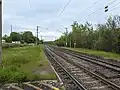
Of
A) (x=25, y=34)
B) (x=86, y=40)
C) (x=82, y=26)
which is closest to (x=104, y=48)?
(x=86, y=40)

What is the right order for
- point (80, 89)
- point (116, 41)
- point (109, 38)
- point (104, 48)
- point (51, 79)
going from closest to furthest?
1. point (80, 89)
2. point (51, 79)
3. point (116, 41)
4. point (109, 38)
5. point (104, 48)

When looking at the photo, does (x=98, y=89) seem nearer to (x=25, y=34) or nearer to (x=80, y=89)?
(x=80, y=89)

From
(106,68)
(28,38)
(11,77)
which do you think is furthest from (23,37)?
(11,77)

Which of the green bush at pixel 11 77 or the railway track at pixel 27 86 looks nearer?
the railway track at pixel 27 86

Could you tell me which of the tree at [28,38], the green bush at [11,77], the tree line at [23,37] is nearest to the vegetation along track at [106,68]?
the green bush at [11,77]

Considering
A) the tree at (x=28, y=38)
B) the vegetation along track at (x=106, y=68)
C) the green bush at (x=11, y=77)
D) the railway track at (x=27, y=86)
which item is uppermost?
the tree at (x=28, y=38)

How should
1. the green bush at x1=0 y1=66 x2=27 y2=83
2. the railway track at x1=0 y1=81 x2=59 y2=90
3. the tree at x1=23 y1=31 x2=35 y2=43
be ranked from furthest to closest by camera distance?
the tree at x1=23 y1=31 x2=35 y2=43 < the green bush at x1=0 y1=66 x2=27 y2=83 < the railway track at x1=0 y1=81 x2=59 y2=90

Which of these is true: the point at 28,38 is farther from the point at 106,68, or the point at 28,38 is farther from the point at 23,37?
the point at 106,68

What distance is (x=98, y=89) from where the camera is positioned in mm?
10766

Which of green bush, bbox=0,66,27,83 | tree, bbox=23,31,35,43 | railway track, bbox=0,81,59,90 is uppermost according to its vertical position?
tree, bbox=23,31,35,43

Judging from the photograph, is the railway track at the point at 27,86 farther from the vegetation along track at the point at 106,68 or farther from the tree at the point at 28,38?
the tree at the point at 28,38

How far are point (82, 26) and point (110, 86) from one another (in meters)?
83.4

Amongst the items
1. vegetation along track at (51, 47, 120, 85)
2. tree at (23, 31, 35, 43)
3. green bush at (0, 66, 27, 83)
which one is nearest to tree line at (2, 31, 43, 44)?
tree at (23, 31, 35, 43)

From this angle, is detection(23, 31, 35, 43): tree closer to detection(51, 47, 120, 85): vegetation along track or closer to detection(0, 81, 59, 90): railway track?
detection(51, 47, 120, 85): vegetation along track
